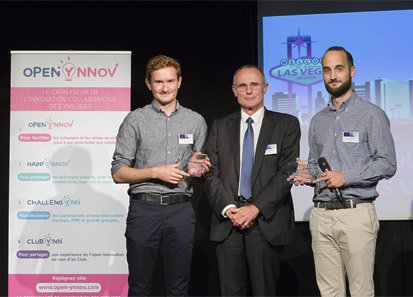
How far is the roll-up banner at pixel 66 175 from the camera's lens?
15.1 feet

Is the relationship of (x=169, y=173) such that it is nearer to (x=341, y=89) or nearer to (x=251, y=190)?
(x=251, y=190)

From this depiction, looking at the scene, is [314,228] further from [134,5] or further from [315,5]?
[134,5]

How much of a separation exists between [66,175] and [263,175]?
1.86 m

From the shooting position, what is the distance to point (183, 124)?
3.63 meters

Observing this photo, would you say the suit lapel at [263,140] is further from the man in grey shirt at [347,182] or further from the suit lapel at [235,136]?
the man in grey shirt at [347,182]

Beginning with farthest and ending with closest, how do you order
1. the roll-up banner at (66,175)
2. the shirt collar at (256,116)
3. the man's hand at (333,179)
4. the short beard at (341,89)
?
the roll-up banner at (66,175), the shirt collar at (256,116), the short beard at (341,89), the man's hand at (333,179)

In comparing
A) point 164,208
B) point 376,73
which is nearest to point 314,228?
point 164,208

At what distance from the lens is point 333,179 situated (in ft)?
10.8

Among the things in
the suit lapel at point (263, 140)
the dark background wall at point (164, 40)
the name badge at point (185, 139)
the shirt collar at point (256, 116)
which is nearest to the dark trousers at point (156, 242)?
the name badge at point (185, 139)

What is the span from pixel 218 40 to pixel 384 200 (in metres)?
1.97

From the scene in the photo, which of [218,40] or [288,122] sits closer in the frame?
[288,122]

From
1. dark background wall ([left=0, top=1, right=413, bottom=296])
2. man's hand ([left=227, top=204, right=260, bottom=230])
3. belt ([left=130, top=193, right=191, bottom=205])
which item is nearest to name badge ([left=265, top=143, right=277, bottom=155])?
man's hand ([left=227, top=204, right=260, bottom=230])

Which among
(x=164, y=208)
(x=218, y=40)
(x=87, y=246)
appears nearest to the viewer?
(x=164, y=208)

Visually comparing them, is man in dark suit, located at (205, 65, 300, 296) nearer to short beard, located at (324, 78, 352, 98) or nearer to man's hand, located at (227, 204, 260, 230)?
man's hand, located at (227, 204, 260, 230)
